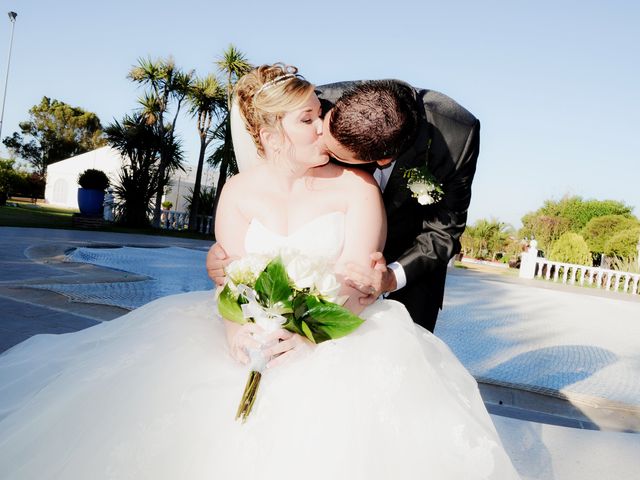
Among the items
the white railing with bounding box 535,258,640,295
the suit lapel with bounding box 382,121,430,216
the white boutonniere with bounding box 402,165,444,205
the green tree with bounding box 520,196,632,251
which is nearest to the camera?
the white boutonniere with bounding box 402,165,444,205

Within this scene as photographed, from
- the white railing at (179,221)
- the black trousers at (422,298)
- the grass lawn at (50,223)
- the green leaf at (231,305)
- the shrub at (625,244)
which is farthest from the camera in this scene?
the white railing at (179,221)

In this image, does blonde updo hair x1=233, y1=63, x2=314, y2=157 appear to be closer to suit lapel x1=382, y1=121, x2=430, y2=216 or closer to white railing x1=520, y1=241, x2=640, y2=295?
suit lapel x1=382, y1=121, x2=430, y2=216

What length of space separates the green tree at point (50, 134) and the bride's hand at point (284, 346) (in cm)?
5373

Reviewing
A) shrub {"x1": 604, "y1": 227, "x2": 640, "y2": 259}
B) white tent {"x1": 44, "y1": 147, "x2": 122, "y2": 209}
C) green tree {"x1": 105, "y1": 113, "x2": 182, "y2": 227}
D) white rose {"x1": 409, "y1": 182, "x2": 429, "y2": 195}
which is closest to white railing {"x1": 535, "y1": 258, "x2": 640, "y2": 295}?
shrub {"x1": 604, "y1": 227, "x2": 640, "y2": 259}

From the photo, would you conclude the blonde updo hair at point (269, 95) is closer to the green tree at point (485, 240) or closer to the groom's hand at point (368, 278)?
the groom's hand at point (368, 278)

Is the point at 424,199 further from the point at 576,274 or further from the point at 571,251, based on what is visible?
the point at 576,274

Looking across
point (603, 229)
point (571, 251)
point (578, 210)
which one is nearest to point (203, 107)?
point (571, 251)

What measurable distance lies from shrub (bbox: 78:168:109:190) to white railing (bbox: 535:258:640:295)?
51.8ft

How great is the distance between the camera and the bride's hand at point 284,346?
173 centimetres

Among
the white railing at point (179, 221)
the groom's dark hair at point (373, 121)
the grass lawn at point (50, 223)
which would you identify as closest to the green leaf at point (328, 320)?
the groom's dark hair at point (373, 121)

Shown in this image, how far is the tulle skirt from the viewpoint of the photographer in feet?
5.08

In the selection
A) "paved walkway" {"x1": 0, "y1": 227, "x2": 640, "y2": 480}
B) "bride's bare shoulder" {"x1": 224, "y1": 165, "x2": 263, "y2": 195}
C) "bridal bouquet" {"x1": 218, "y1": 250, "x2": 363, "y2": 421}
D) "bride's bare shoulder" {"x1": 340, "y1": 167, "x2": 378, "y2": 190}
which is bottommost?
"paved walkway" {"x1": 0, "y1": 227, "x2": 640, "y2": 480}

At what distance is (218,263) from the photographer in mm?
2172

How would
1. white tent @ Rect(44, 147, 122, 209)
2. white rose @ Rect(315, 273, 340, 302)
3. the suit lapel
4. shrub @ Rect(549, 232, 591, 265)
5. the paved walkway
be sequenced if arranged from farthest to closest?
white tent @ Rect(44, 147, 122, 209) < shrub @ Rect(549, 232, 591, 265) < the paved walkway < the suit lapel < white rose @ Rect(315, 273, 340, 302)
